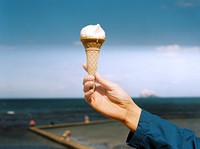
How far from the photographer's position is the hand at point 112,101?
6.50 ft

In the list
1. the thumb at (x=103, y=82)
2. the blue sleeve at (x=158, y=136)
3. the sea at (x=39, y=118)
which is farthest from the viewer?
the sea at (x=39, y=118)

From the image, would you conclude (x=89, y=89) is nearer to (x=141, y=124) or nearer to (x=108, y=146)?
(x=141, y=124)

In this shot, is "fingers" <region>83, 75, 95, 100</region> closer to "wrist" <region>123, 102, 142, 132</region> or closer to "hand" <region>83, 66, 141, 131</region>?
"hand" <region>83, 66, 141, 131</region>

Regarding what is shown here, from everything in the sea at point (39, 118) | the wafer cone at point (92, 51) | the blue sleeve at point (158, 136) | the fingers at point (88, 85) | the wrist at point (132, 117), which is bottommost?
the sea at point (39, 118)

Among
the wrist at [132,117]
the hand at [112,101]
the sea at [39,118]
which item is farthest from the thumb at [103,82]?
the sea at [39,118]

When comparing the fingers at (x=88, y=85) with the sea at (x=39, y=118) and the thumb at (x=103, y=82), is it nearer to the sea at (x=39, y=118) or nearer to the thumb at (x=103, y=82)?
the thumb at (x=103, y=82)

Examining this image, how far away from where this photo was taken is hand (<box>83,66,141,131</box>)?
1980mm

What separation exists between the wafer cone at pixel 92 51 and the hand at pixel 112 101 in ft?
0.17

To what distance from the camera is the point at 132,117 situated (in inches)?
77.7

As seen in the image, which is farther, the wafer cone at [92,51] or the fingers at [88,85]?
the wafer cone at [92,51]

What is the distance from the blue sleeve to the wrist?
0.02 metres

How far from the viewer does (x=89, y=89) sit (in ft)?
6.49

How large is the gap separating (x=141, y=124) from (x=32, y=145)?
632 inches

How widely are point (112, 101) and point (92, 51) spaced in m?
0.29
